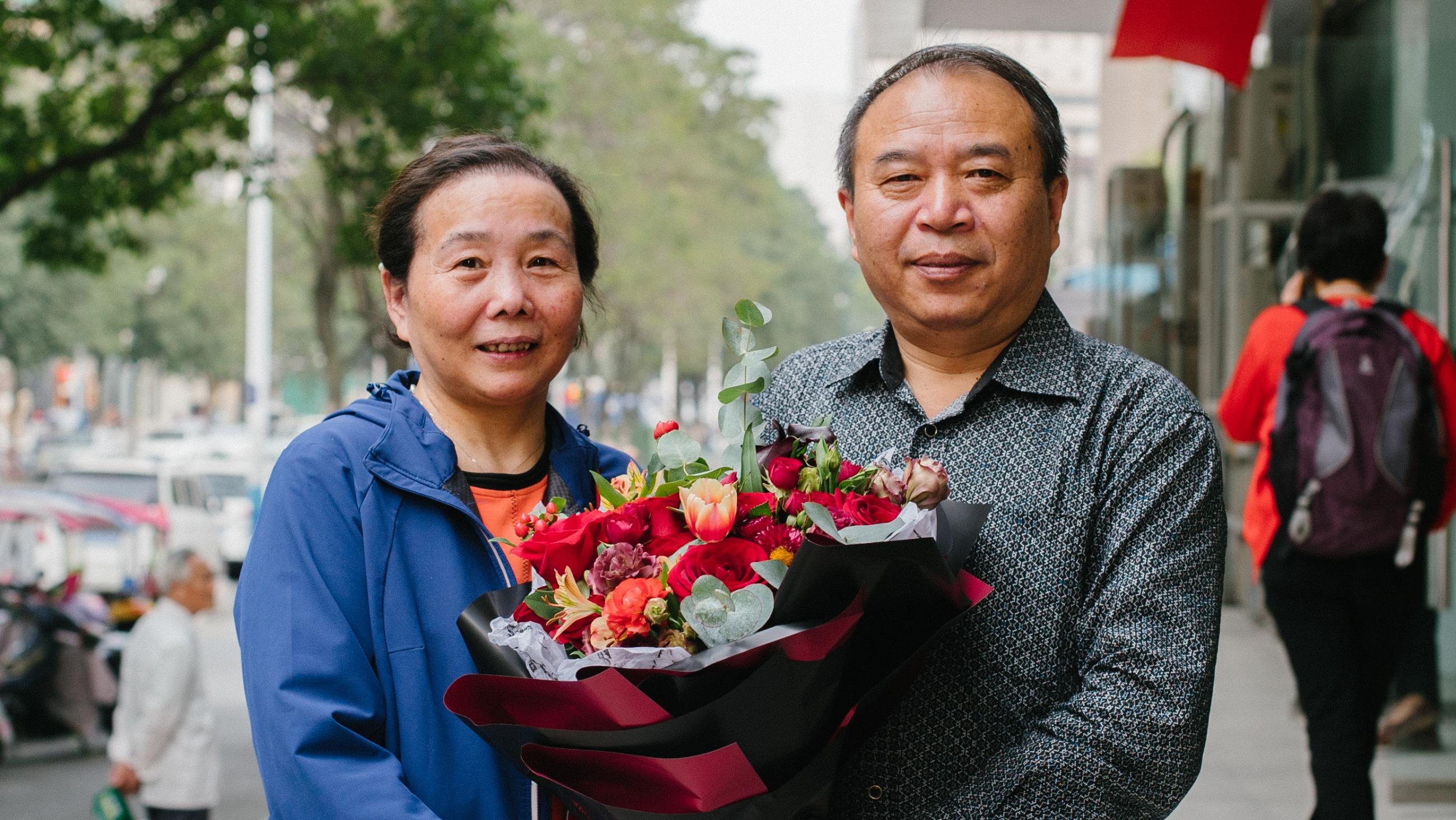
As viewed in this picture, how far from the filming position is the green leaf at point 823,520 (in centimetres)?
163

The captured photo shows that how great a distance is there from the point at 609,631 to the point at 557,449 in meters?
0.80

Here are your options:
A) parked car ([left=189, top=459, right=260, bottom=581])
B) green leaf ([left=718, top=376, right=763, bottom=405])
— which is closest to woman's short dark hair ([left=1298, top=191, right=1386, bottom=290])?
green leaf ([left=718, top=376, right=763, bottom=405])

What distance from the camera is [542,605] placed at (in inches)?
70.2

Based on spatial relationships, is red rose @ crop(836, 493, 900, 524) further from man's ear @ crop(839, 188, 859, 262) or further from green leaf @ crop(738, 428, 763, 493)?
man's ear @ crop(839, 188, 859, 262)

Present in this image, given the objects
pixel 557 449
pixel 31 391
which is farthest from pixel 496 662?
pixel 31 391

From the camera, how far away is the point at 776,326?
4431 centimetres

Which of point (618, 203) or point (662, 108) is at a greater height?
point (662, 108)

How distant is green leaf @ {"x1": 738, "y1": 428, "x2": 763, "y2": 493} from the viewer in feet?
6.06

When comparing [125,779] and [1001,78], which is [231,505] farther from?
[1001,78]

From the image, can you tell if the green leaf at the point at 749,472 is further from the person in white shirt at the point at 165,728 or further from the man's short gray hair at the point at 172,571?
the man's short gray hair at the point at 172,571

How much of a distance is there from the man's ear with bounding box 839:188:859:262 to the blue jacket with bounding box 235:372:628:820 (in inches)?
27.7

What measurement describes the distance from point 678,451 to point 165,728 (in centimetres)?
545

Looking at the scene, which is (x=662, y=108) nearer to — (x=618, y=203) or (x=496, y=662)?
(x=618, y=203)

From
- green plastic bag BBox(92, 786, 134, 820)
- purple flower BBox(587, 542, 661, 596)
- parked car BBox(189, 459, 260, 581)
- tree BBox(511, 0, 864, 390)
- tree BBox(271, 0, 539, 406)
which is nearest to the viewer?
purple flower BBox(587, 542, 661, 596)
